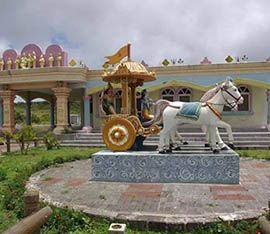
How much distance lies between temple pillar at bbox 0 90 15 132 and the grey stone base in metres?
12.7

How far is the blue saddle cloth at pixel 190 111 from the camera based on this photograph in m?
6.46

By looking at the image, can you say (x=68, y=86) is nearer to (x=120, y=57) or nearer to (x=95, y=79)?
(x=95, y=79)

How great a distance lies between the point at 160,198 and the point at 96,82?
12.5 m

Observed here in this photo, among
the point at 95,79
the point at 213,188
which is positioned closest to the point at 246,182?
the point at 213,188

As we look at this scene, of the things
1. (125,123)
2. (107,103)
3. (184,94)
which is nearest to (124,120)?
(125,123)

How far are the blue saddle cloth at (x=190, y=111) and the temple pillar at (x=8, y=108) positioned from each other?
13.7m

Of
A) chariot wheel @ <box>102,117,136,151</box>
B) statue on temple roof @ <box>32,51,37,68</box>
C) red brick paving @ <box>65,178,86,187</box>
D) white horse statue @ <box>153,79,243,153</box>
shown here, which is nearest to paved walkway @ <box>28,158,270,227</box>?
red brick paving @ <box>65,178,86,187</box>

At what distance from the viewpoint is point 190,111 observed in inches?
255

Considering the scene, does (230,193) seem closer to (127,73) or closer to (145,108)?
(145,108)

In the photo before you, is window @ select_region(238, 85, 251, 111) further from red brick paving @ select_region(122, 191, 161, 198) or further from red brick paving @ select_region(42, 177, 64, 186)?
red brick paving @ select_region(122, 191, 161, 198)

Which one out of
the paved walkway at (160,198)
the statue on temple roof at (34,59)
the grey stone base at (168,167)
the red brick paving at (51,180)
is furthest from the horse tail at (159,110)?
the statue on temple roof at (34,59)

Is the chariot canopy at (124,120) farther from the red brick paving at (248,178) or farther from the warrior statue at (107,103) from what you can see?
the red brick paving at (248,178)

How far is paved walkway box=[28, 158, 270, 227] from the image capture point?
4062 mm

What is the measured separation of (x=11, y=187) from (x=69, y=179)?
1.56 metres
